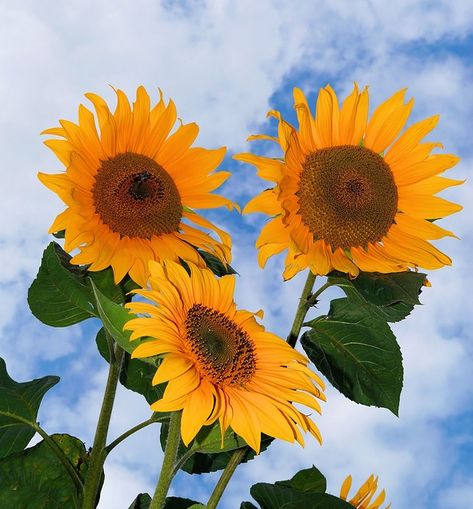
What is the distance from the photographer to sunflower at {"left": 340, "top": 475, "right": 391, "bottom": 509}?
238cm

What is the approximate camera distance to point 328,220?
202 centimetres

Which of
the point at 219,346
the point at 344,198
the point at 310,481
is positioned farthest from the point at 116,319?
the point at 310,481

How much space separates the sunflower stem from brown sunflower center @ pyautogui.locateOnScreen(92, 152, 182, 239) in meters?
0.37

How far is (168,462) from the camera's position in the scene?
1767 millimetres

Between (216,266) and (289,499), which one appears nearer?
(289,499)

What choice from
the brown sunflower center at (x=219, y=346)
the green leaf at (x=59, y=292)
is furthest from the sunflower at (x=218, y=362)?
the green leaf at (x=59, y=292)

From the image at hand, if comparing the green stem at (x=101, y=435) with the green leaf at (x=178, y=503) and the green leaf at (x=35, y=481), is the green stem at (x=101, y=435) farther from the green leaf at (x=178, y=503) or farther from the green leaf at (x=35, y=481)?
the green leaf at (x=178, y=503)

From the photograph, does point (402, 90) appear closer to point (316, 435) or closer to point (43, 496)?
point (316, 435)

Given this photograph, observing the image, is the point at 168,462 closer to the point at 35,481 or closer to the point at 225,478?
the point at 225,478

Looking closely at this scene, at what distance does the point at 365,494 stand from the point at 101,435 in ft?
2.53

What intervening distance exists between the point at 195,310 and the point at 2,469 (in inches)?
28.5

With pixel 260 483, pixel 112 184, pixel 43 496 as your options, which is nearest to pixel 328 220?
pixel 112 184

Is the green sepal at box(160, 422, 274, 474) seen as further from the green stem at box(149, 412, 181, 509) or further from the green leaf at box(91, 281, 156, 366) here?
the green leaf at box(91, 281, 156, 366)

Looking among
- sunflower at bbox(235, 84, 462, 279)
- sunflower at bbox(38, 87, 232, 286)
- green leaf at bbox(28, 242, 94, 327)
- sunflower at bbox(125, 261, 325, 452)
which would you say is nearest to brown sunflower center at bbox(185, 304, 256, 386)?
sunflower at bbox(125, 261, 325, 452)
